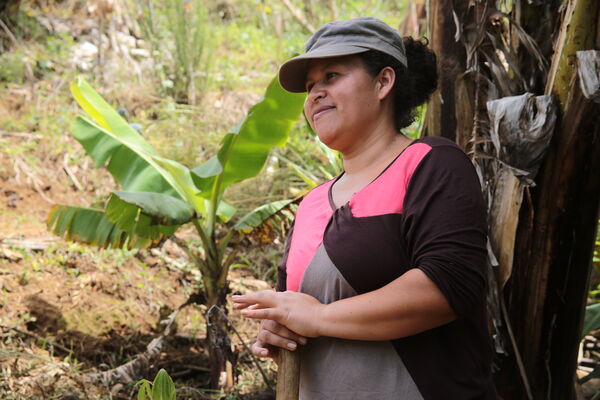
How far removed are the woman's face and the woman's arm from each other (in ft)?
1.48

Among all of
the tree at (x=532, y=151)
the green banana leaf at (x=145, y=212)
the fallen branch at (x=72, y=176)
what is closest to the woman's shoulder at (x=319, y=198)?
the tree at (x=532, y=151)

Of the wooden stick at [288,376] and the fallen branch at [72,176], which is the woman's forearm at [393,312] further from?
the fallen branch at [72,176]

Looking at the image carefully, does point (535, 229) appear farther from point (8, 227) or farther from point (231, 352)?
point (8, 227)

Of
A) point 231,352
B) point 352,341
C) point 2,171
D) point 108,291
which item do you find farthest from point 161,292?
point 352,341

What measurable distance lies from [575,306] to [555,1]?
1.15 meters

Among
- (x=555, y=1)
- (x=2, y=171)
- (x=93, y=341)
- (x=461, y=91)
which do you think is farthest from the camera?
(x=2, y=171)

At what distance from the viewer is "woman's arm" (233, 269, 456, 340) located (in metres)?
1.16

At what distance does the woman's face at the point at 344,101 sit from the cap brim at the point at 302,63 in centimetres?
5

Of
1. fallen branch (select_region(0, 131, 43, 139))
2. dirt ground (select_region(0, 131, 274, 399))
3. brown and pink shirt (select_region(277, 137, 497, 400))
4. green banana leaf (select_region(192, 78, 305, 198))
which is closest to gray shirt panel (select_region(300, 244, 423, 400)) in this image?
brown and pink shirt (select_region(277, 137, 497, 400))

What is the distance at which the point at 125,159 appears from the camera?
3.52 m

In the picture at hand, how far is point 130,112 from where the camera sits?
6.77 meters

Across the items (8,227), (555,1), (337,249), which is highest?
(555,1)

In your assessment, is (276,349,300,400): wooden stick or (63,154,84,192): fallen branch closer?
(276,349,300,400): wooden stick

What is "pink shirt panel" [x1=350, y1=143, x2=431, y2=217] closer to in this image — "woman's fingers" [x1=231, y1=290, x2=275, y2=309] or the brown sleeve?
the brown sleeve
